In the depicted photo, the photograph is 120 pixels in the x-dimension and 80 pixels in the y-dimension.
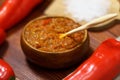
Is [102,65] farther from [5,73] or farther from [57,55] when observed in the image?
[5,73]

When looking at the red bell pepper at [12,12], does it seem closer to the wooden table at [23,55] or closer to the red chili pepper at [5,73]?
the wooden table at [23,55]

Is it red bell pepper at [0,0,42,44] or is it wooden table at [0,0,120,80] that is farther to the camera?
red bell pepper at [0,0,42,44]

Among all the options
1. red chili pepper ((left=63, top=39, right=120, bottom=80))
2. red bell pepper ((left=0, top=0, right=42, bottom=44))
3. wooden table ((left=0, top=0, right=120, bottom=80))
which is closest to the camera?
red chili pepper ((left=63, top=39, right=120, bottom=80))

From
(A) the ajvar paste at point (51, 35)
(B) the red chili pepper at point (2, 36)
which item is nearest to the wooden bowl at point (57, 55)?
(A) the ajvar paste at point (51, 35)

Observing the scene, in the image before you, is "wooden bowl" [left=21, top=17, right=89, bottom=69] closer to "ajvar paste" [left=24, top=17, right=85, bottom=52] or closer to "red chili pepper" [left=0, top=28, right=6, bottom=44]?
"ajvar paste" [left=24, top=17, right=85, bottom=52]

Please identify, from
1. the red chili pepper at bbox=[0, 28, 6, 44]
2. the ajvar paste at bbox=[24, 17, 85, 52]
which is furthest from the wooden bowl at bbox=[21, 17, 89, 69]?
the red chili pepper at bbox=[0, 28, 6, 44]
